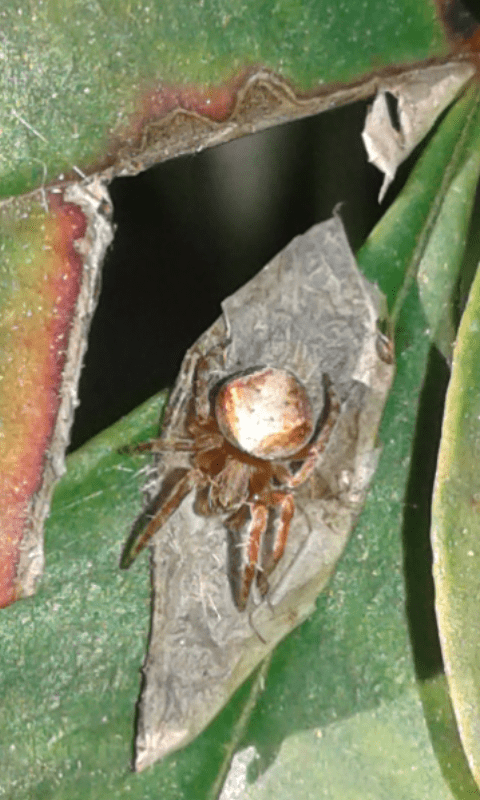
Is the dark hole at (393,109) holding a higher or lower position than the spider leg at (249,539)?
higher

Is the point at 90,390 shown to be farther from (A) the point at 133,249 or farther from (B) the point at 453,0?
(B) the point at 453,0

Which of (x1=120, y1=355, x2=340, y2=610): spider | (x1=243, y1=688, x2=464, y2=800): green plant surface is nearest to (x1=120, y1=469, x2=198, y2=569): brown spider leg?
(x1=120, y1=355, x2=340, y2=610): spider

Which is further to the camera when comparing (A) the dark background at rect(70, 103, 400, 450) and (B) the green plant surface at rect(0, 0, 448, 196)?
(A) the dark background at rect(70, 103, 400, 450)

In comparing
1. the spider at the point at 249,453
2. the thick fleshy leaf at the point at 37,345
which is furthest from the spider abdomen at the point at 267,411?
the thick fleshy leaf at the point at 37,345

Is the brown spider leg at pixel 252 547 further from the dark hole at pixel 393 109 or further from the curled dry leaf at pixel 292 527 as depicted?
the dark hole at pixel 393 109

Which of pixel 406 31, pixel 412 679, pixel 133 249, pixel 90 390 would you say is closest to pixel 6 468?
pixel 90 390

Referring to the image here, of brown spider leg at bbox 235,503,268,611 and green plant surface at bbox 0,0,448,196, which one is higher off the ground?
green plant surface at bbox 0,0,448,196

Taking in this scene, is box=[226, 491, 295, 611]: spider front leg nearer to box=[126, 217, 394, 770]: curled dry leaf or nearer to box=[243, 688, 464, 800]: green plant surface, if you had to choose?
box=[126, 217, 394, 770]: curled dry leaf
